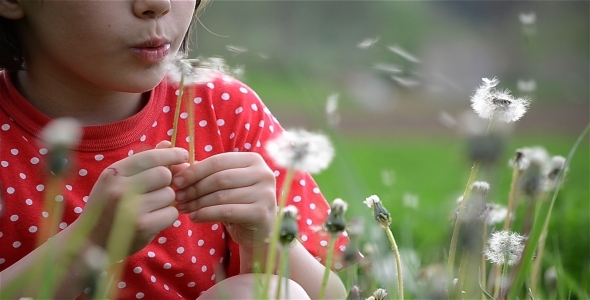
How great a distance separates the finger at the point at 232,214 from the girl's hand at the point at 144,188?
1.7 inches

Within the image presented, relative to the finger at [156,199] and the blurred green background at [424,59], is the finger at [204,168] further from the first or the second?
the blurred green background at [424,59]

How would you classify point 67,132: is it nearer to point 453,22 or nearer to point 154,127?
point 154,127

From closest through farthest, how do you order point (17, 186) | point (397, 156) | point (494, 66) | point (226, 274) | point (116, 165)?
point (116, 165), point (17, 186), point (226, 274), point (397, 156), point (494, 66)

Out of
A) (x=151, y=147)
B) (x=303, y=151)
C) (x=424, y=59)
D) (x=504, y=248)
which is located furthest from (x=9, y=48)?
(x=424, y=59)

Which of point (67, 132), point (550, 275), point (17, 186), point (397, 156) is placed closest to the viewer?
point (67, 132)

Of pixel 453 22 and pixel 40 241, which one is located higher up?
pixel 453 22

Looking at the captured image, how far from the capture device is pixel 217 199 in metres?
0.96

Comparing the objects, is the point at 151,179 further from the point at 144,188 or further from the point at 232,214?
the point at 232,214

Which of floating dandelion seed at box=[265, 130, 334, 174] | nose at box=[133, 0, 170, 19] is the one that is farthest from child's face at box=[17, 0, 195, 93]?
floating dandelion seed at box=[265, 130, 334, 174]

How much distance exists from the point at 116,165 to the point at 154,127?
1.11 feet

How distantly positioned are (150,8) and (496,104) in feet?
1.30

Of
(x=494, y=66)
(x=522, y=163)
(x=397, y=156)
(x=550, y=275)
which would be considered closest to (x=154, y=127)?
(x=522, y=163)

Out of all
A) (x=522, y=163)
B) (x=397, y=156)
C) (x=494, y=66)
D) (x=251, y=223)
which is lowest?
(x=251, y=223)

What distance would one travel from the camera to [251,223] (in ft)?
3.34
